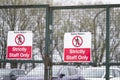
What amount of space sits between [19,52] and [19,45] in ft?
0.56

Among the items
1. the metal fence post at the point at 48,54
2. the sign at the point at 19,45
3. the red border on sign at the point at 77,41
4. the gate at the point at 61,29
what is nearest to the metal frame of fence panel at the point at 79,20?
the gate at the point at 61,29

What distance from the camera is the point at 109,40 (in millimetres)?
9320

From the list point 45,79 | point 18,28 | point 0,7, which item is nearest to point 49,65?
point 45,79

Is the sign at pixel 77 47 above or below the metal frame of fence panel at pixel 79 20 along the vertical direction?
below

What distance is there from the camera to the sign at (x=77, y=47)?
912 cm

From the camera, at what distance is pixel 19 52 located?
9445mm

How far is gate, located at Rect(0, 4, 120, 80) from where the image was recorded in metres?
9.34

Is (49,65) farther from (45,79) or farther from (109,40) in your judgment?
(109,40)

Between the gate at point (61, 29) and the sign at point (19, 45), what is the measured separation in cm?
19

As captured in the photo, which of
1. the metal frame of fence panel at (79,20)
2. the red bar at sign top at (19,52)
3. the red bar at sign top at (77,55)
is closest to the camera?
the red bar at sign top at (77,55)

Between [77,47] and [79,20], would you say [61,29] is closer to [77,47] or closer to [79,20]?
[79,20]

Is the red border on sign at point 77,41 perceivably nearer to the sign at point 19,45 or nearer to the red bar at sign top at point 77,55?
the red bar at sign top at point 77,55

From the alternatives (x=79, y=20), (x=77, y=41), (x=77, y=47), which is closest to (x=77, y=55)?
(x=77, y=47)

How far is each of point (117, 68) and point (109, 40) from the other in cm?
77
